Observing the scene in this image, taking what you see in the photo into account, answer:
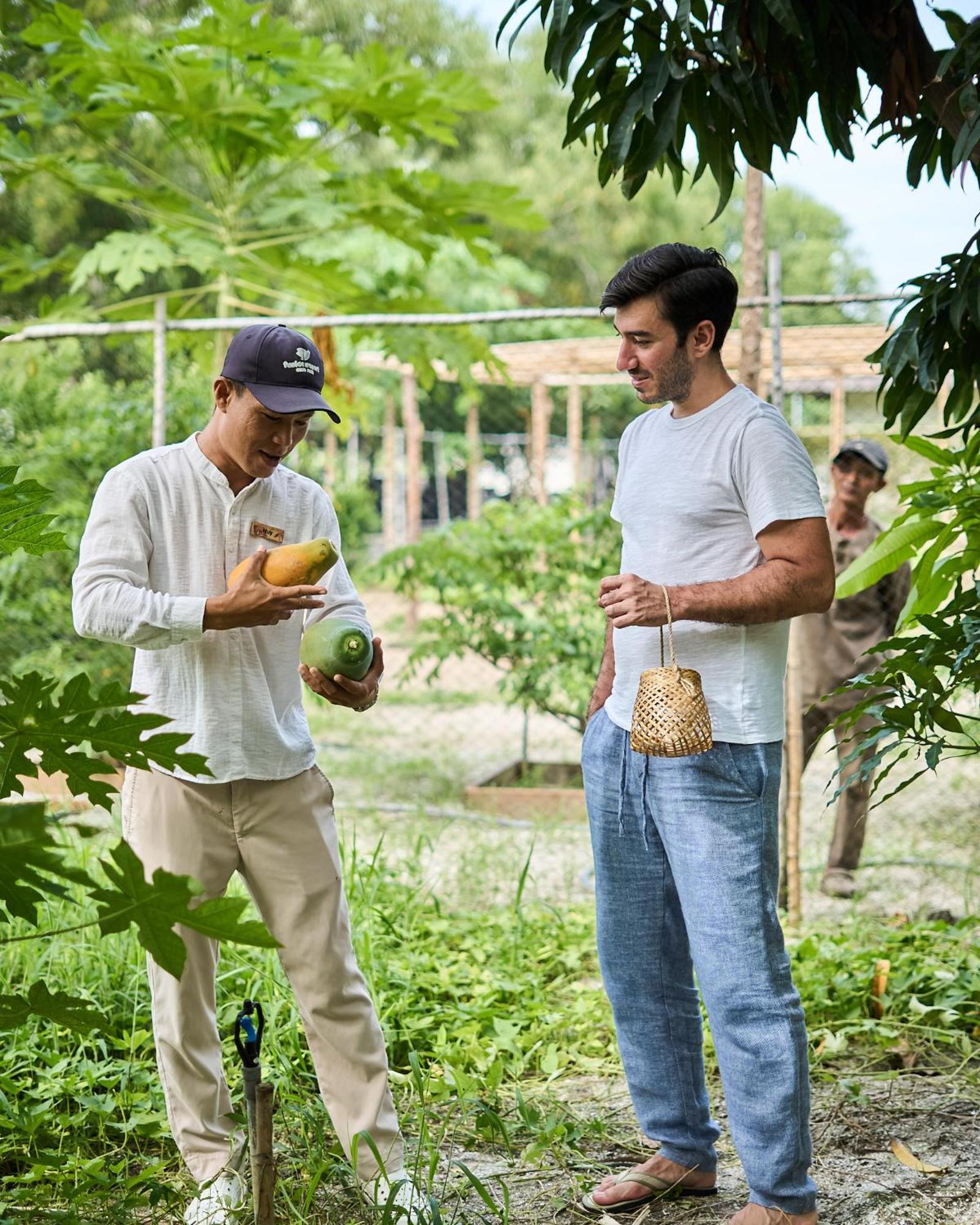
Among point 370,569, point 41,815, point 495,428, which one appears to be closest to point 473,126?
point 495,428

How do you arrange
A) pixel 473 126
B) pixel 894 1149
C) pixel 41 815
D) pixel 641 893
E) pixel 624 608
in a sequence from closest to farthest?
pixel 41 815 → pixel 624 608 → pixel 641 893 → pixel 894 1149 → pixel 473 126

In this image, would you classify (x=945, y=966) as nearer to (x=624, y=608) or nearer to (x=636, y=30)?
(x=624, y=608)

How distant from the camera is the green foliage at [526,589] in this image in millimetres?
5812

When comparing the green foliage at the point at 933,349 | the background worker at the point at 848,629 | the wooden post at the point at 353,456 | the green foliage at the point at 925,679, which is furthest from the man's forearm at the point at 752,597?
the wooden post at the point at 353,456

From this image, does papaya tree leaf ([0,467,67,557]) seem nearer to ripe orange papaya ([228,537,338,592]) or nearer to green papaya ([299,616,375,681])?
ripe orange papaya ([228,537,338,592])

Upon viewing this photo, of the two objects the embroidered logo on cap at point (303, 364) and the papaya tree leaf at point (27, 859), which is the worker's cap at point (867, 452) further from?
the papaya tree leaf at point (27, 859)

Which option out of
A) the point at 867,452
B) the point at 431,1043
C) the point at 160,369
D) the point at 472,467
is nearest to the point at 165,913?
the point at 431,1043

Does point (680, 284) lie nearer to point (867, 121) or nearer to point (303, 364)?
point (867, 121)

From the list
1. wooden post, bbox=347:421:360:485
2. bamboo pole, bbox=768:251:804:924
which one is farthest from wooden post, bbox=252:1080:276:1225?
wooden post, bbox=347:421:360:485

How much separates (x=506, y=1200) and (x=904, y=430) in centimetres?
164

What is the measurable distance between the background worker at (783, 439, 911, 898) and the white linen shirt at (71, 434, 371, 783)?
2.78 metres

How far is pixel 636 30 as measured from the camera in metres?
2.22

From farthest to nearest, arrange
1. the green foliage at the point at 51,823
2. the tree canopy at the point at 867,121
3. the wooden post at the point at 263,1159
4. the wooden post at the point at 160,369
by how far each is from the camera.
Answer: the wooden post at the point at 160,369, the tree canopy at the point at 867,121, the wooden post at the point at 263,1159, the green foliage at the point at 51,823

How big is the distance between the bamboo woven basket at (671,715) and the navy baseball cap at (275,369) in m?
0.73
